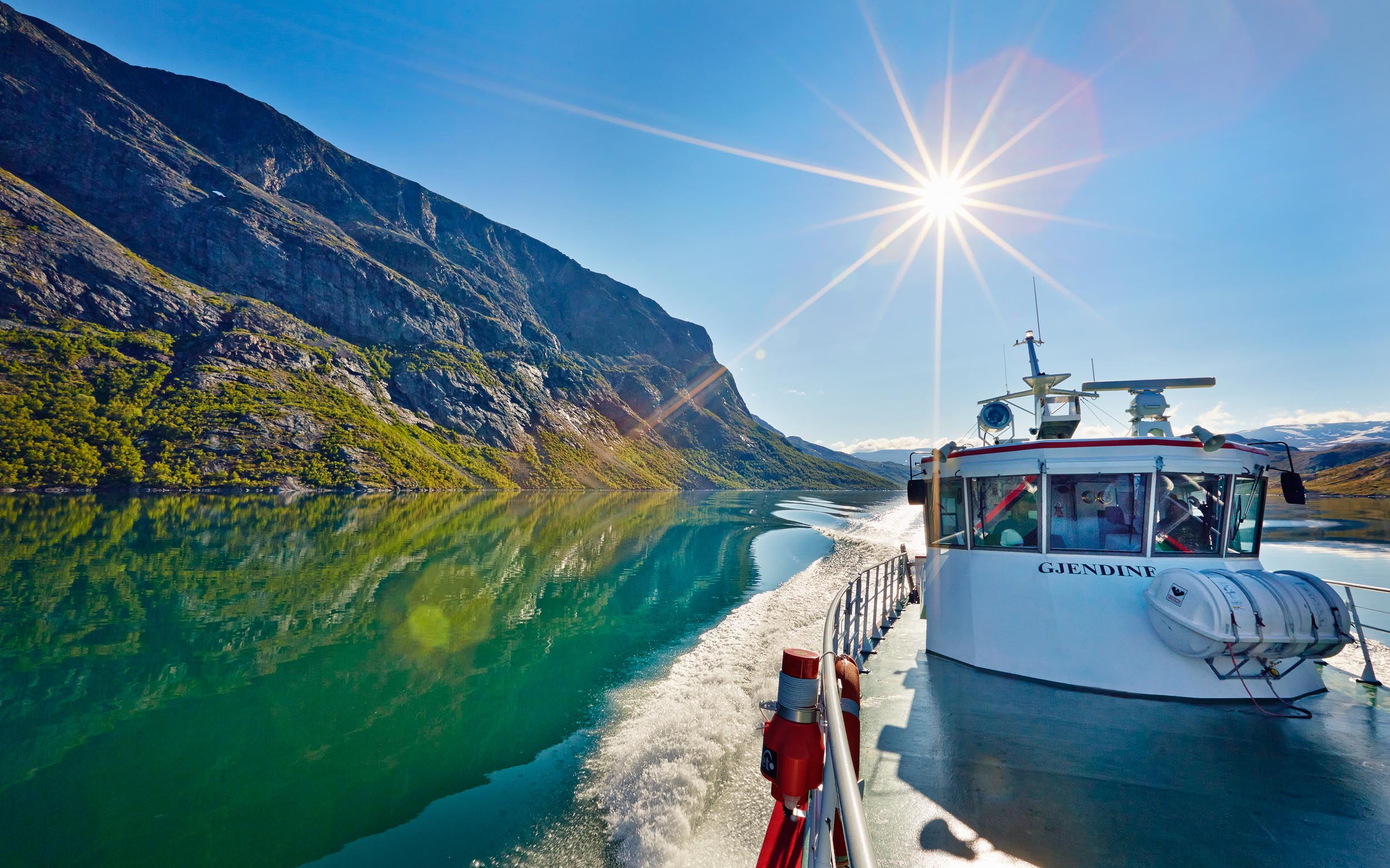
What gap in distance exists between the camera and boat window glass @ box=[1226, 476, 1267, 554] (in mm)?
10039

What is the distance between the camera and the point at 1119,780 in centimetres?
670

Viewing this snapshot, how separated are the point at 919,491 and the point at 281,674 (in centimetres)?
1913

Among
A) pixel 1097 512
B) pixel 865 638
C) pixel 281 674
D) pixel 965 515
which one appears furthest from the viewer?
pixel 281 674

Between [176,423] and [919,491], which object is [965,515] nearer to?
[919,491]

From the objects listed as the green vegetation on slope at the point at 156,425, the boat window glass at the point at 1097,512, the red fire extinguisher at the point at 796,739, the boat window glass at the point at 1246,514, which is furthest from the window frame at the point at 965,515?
the green vegetation on slope at the point at 156,425

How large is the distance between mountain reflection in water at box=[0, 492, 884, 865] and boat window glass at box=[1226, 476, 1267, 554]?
1455 centimetres

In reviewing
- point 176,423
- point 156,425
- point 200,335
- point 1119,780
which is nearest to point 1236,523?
point 1119,780

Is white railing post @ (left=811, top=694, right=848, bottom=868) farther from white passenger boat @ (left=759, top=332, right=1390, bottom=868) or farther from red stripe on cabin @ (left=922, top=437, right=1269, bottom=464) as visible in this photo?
red stripe on cabin @ (left=922, top=437, right=1269, bottom=464)

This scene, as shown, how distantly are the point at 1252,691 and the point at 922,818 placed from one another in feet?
22.7

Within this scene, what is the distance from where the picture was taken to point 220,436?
85.9m

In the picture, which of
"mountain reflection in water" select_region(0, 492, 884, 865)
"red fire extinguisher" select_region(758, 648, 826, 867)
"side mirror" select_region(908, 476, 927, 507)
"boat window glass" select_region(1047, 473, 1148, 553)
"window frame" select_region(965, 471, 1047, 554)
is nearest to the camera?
"red fire extinguisher" select_region(758, 648, 826, 867)

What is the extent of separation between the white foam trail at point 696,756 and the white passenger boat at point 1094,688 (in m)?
2.46

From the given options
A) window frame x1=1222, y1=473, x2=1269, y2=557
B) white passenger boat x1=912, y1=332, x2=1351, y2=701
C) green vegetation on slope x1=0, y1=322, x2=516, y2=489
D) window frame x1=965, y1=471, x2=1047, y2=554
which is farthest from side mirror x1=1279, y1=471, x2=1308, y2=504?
green vegetation on slope x1=0, y1=322, x2=516, y2=489

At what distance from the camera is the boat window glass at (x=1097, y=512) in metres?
9.74
